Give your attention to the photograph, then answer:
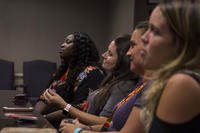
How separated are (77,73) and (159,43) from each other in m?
2.52

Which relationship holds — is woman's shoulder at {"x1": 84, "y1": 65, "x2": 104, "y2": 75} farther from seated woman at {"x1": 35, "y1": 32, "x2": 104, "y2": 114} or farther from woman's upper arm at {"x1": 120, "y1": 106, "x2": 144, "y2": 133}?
woman's upper arm at {"x1": 120, "y1": 106, "x2": 144, "y2": 133}

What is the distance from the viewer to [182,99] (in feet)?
3.71

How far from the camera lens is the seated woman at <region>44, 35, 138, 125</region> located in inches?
101

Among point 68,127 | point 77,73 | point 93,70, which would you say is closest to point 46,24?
point 77,73

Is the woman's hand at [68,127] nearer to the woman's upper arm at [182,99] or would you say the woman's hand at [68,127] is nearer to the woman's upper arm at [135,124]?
the woman's upper arm at [135,124]

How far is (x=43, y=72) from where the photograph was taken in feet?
20.1

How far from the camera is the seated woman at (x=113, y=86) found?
8.44ft

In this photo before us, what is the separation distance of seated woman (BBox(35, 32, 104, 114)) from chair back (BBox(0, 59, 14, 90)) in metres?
2.19

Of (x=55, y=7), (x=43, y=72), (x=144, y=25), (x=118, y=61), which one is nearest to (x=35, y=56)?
(x=43, y=72)

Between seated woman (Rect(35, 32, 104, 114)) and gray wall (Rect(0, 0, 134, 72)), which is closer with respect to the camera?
seated woman (Rect(35, 32, 104, 114))

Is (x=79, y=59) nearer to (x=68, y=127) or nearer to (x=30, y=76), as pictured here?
(x=68, y=127)

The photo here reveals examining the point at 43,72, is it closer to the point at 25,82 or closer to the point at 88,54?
the point at 25,82

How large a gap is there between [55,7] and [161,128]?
5.36 m

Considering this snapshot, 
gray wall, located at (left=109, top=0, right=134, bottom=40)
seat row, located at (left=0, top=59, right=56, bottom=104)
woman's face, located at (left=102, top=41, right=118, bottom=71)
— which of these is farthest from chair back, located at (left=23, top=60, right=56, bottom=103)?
woman's face, located at (left=102, top=41, right=118, bottom=71)
